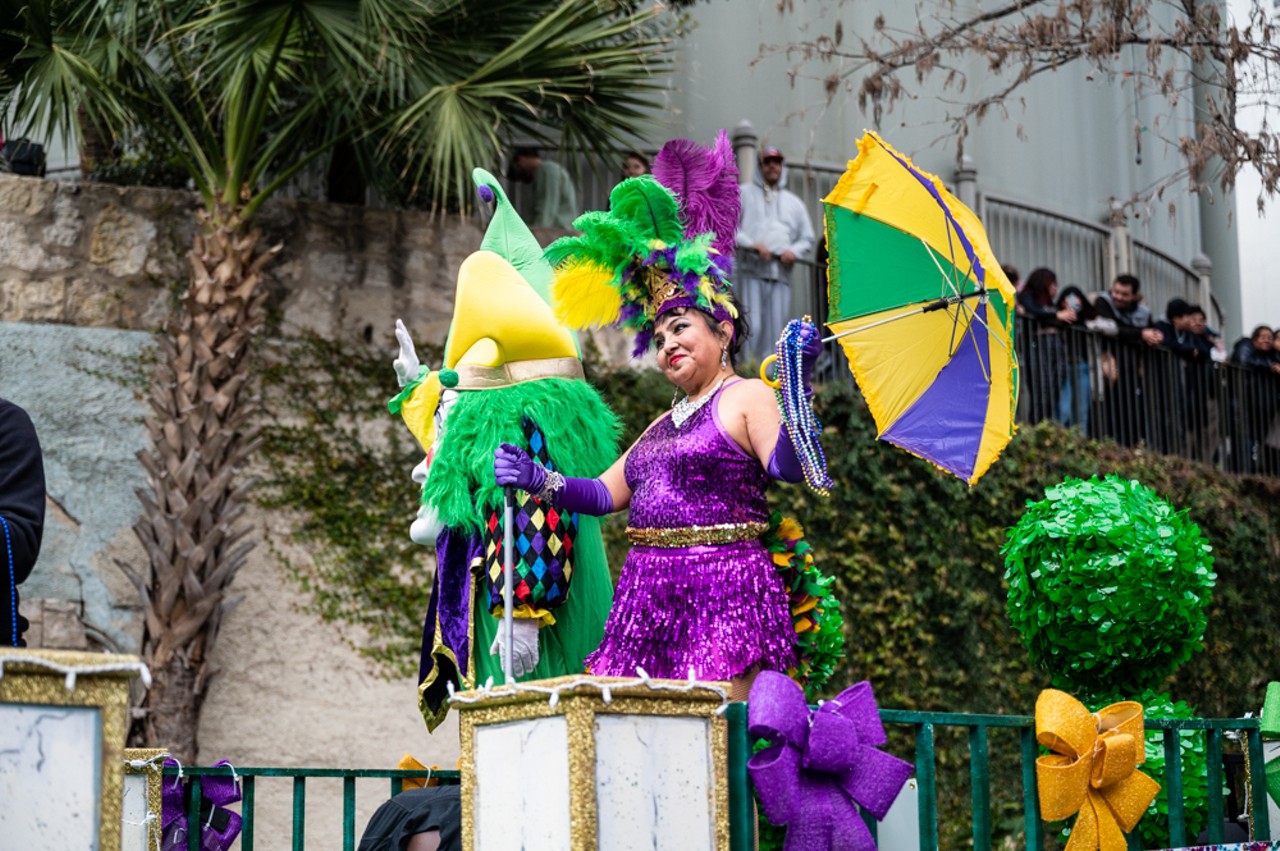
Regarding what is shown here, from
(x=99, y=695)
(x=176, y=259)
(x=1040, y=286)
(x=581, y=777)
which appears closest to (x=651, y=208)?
(x=581, y=777)

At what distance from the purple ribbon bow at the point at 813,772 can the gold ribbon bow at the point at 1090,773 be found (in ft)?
2.38

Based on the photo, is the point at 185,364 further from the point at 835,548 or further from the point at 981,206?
the point at 981,206

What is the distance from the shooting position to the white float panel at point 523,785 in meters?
2.83

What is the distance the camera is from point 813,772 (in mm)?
3102

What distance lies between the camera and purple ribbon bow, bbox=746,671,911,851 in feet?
9.96

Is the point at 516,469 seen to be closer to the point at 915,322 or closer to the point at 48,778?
the point at 915,322

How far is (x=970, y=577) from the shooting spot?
10.7 meters

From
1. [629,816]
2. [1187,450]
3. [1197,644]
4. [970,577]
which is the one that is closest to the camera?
[629,816]

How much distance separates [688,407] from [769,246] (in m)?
6.34

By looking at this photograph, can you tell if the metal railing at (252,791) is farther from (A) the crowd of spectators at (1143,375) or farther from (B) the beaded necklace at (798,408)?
(A) the crowd of spectators at (1143,375)

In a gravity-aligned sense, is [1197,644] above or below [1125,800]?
above

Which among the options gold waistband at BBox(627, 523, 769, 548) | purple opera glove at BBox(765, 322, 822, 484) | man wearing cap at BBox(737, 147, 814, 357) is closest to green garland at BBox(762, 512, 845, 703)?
gold waistband at BBox(627, 523, 769, 548)

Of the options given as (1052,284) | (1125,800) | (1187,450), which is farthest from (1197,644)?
(1187,450)

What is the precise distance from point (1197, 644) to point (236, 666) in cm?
592
